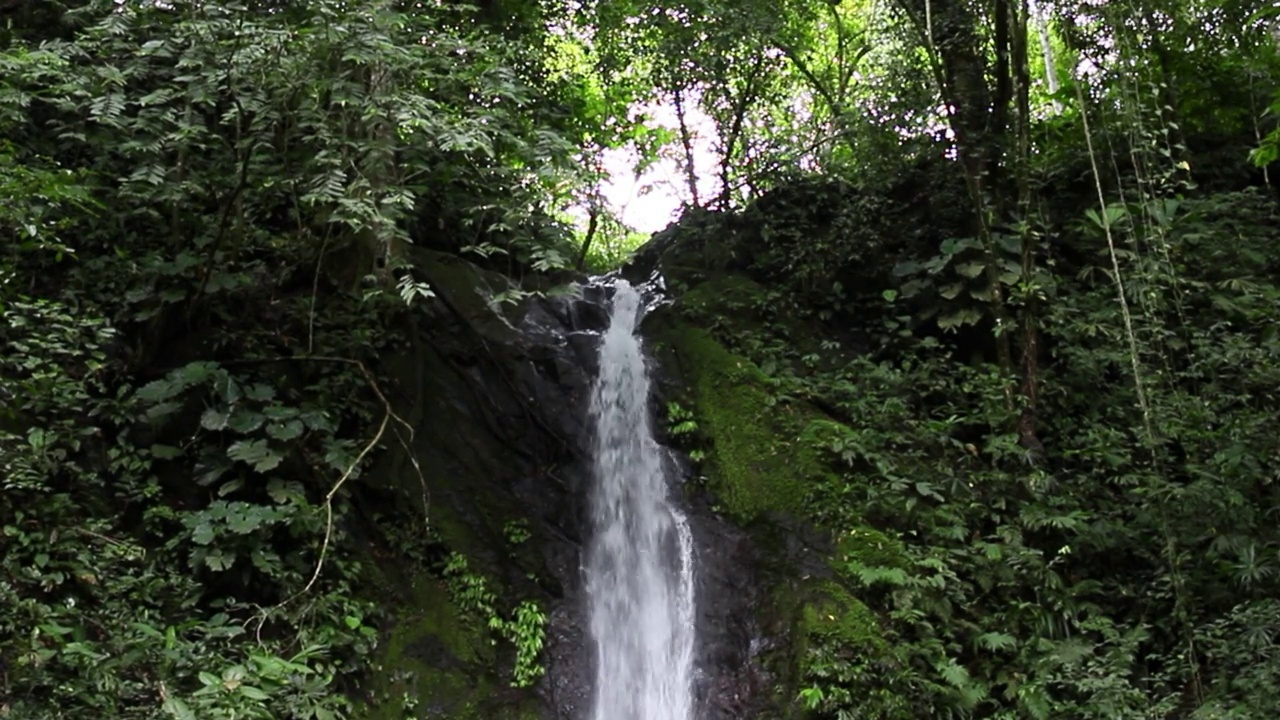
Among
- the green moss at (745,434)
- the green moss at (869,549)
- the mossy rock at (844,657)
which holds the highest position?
the green moss at (745,434)

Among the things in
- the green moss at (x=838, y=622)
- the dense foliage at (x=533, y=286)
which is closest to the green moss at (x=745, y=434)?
the dense foliage at (x=533, y=286)

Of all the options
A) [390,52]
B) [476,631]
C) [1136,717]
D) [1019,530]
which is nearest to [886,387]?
[1019,530]

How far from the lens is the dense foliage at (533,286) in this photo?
564 cm

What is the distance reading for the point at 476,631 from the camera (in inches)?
273

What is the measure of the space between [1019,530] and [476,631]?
4321 millimetres

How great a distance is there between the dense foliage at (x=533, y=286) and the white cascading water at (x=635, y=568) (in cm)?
70

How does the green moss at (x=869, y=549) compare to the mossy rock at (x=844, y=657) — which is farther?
the green moss at (x=869, y=549)

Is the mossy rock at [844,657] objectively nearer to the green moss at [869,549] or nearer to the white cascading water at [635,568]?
the green moss at [869,549]

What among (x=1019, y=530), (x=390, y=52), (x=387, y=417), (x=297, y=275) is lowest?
(x=1019, y=530)

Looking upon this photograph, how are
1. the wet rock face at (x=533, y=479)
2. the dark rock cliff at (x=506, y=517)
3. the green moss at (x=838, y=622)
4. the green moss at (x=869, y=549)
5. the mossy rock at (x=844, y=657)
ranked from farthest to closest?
the wet rock face at (x=533, y=479)
the green moss at (x=869, y=549)
the dark rock cliff at (x=506, y=517)
the green moss at (x=838, y=622)
the mossy rock at (x=844, y=657)

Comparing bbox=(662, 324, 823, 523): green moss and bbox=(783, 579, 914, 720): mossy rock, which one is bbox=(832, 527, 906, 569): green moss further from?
bbox=(662, 324, 823, 523): green moss

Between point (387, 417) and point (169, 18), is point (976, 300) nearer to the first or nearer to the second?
point (387, 417)

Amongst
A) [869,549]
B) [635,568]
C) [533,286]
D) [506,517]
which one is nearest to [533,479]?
[506,517]

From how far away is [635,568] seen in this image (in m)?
7.79
